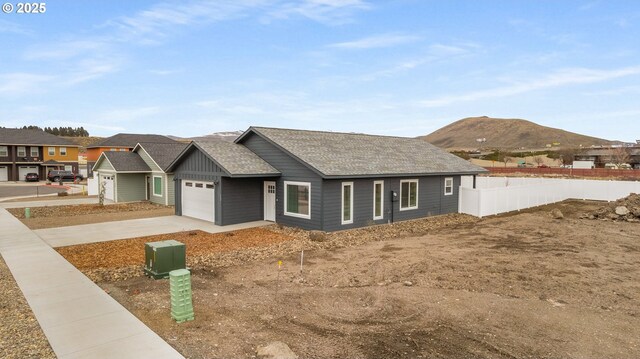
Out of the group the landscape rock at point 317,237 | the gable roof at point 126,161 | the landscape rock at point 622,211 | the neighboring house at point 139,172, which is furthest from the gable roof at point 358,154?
the gable roof at point 126,161

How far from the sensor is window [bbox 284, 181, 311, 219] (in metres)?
18.7

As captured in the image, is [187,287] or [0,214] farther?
[0,214]

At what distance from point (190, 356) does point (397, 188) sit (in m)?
16.0

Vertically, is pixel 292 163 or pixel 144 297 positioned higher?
pixel 292 163

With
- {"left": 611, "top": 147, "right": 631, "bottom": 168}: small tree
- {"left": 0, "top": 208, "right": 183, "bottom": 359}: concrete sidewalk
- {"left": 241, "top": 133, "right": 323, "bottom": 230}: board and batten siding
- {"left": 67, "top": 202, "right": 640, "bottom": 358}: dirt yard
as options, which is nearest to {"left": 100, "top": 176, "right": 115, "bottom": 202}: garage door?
{"left": 241, "top": 133, "right": 323, "bottom": 230}: board and batten siding

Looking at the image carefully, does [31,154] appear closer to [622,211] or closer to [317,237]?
[317,237]

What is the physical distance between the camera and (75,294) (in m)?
9.67

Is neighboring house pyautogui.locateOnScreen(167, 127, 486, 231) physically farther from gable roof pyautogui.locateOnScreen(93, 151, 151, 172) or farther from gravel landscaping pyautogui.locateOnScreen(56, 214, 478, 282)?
gable roof pyautogui.locateOnScreen(93, 151, 151, 172)

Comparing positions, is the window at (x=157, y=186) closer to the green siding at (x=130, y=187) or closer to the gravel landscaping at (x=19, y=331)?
the green siding at (x=130, y=187)

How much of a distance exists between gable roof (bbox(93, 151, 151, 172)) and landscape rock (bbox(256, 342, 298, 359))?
27431mm

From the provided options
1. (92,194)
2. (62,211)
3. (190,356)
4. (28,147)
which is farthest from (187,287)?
(28,147)

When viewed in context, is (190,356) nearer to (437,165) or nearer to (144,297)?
(144,297)

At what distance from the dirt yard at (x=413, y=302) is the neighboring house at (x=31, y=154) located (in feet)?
196

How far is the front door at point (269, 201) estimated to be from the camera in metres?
20.7
